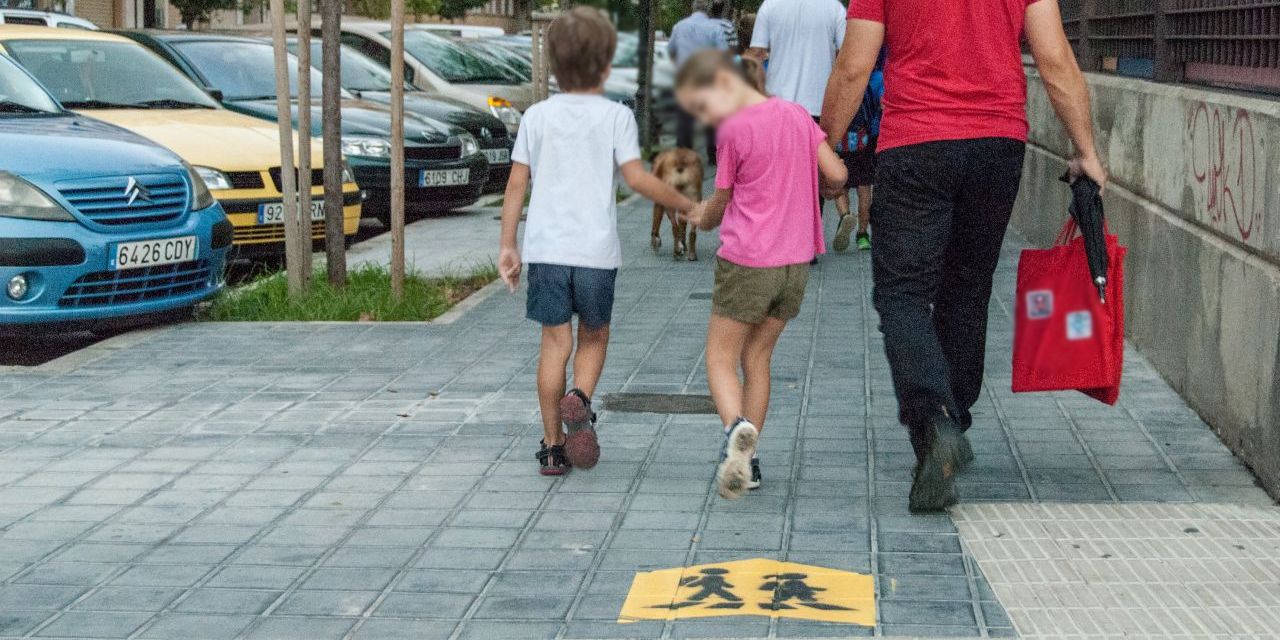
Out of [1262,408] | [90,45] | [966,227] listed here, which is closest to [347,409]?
[966,227]

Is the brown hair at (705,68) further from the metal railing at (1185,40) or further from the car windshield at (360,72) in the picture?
the car windshield at (360,72)

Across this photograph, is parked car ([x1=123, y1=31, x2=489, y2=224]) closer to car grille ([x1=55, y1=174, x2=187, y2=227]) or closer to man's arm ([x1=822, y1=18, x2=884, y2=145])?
car grille ([x1=55, y1=174, x2=187, y2=227])

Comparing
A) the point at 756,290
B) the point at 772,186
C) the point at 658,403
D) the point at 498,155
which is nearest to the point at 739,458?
the point at 756,290

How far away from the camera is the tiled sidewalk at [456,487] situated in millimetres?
4496

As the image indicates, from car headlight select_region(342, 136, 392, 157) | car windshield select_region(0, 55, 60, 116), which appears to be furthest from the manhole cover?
car headlight select_region(342, 136, 392, 157)

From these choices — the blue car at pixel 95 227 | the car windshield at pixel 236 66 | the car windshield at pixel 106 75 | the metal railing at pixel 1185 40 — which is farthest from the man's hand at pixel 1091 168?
the car windshield at pixel 236 66

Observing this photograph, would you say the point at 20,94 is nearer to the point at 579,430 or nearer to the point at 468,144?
the point at 579,430

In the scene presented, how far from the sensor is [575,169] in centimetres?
561

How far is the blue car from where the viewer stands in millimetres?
8320

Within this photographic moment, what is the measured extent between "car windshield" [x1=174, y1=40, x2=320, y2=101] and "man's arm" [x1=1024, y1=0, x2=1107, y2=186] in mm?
9185

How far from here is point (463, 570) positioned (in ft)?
15.8

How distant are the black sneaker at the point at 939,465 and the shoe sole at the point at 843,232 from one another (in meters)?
6.50

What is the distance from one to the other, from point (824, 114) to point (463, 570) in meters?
1.75

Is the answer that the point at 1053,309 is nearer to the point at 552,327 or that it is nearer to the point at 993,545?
the point at 993,545
